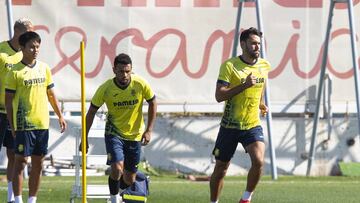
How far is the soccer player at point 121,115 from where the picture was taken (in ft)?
47.1

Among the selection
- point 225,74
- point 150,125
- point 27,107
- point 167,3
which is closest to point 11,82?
point 27,107

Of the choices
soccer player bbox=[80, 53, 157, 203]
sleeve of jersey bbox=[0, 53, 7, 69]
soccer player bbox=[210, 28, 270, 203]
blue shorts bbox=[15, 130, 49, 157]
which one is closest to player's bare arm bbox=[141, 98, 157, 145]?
soccer player bbox=[80, 53, 157, 203]

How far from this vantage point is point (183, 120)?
22.9 meters

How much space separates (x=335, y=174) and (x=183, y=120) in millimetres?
3015

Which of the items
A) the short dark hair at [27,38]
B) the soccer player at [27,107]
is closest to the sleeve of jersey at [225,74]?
the soccer player at [27,107]

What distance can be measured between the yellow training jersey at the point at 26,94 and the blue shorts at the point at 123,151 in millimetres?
899

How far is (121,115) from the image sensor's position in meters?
14.5

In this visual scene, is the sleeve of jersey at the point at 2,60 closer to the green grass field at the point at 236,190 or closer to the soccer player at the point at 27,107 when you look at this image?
the soccer player at the point at 27,107

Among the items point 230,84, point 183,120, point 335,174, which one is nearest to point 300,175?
point 335,174

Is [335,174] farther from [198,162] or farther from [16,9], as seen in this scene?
[16,9]

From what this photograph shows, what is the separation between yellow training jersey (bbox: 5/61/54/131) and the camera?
14008 millimetres

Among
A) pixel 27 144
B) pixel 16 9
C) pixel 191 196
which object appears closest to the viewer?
pixel 27 144

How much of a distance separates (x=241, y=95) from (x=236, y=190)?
4495 millimetres

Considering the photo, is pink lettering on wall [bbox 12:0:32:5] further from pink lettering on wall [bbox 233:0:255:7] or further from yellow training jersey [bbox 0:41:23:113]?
yellow training jersey [bbox 0:41:23:113]
